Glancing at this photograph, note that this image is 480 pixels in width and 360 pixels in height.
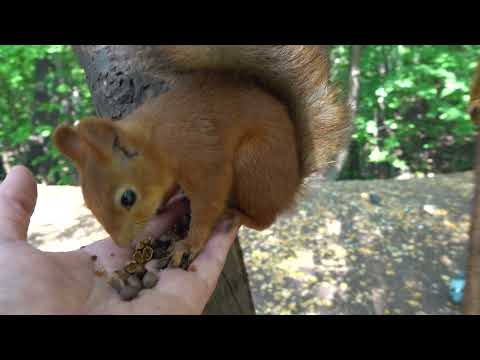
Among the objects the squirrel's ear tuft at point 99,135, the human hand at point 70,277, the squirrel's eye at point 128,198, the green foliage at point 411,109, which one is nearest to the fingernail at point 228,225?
the human hand at point 70,277

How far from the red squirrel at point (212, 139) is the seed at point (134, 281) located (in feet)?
0.39

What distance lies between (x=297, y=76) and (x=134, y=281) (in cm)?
101

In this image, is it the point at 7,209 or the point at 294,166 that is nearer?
the point at 7,209

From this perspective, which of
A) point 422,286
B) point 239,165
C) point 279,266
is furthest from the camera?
point 279,266

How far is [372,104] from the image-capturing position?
19.6 ft

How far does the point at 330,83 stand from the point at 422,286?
8.34 feet

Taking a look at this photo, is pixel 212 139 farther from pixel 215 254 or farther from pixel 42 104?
pixel 42 104

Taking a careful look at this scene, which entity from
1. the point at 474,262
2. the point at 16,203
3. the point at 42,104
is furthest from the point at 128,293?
the point at 42,104

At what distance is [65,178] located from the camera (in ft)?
20.0

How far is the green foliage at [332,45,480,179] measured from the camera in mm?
4797

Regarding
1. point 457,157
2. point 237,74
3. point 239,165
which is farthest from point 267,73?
Answer: point 457,157

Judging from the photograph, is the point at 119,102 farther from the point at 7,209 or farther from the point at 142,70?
the point at 7,209

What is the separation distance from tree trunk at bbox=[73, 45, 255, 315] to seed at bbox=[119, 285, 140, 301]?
433 millimetres

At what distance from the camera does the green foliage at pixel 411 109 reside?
4797 millimetres
